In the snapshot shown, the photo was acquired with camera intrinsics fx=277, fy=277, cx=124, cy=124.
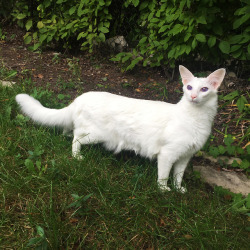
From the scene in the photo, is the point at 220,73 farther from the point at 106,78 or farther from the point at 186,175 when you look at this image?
the point at 106,78

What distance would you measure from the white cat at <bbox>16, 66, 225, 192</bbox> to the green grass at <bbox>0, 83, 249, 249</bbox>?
9.1 inches

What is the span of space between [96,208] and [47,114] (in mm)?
1437

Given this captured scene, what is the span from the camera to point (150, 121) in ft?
Answer: 9.88

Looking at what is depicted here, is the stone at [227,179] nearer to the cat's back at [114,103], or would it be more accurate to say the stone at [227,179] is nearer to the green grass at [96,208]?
the green grass at [96,208]

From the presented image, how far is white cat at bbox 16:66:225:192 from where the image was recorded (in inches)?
110

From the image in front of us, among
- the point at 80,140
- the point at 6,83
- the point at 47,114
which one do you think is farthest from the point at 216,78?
the point at 6,83

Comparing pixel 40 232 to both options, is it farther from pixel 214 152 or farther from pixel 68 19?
pixel 68 19

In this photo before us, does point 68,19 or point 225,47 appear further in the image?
point 68,19

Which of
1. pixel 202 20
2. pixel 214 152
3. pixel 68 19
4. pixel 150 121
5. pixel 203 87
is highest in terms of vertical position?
pixel 202 20

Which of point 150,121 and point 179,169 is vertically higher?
point 150,121

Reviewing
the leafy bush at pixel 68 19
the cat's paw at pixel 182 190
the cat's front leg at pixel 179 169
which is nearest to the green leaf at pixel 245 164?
the cat's front leg at pixel 179 169

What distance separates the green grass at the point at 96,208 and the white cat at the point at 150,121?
0.76 ft

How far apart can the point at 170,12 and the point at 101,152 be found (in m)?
2.41

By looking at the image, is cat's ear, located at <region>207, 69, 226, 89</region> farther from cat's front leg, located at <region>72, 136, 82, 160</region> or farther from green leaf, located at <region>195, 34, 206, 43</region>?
cat's front leg, located at <region>72, 136, 82, 160</region>
